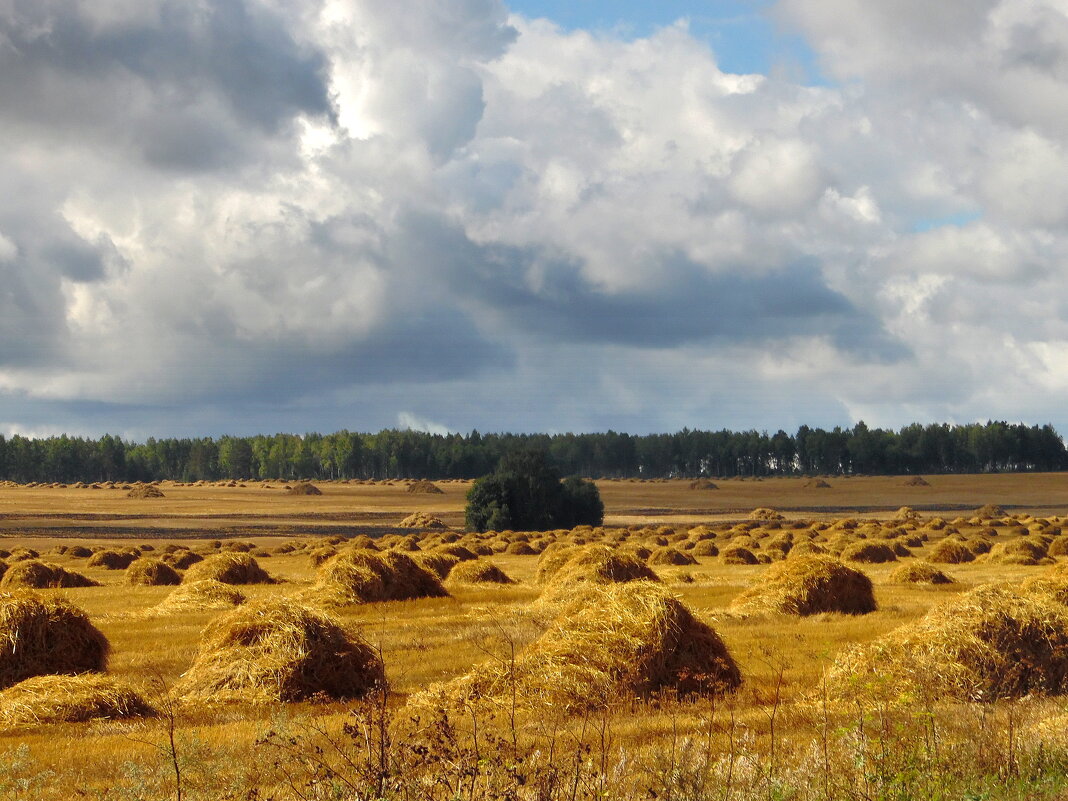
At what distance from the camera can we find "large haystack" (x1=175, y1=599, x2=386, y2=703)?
12.6 meters

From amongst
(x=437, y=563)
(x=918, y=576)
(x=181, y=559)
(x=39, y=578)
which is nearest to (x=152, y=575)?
(x=39, y=578)

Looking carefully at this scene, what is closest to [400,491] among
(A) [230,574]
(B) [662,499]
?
(B) [662,499]

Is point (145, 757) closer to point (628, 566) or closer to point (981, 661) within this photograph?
Result: point (981, 661)

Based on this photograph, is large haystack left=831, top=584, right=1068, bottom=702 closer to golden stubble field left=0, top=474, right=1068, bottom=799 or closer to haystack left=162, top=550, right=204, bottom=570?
golden stubble field left=0, top=474, right=1068, bottom=799

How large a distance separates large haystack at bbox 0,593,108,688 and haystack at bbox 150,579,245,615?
7.39 meters

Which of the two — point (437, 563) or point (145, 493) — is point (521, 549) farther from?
point (145, 493)

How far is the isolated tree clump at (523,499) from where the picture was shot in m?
79.6

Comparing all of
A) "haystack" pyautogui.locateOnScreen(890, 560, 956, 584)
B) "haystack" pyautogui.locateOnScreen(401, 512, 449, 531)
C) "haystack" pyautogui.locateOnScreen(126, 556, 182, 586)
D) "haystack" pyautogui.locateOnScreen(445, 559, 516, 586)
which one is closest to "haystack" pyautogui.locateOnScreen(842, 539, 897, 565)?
"haystack" pyautogui.locateOnScreen(890, 560, 956, 584)

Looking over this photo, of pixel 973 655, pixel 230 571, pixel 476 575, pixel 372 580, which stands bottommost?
pixel 476 575

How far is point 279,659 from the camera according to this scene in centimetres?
1280

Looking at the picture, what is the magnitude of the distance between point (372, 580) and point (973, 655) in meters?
14.4

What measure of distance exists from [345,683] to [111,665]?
4.81 meters

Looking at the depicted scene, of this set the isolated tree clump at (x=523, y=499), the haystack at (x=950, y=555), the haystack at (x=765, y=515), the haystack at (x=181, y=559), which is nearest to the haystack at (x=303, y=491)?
the isolated tree clump at (x=523, y=499)

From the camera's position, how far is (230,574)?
30.1m
